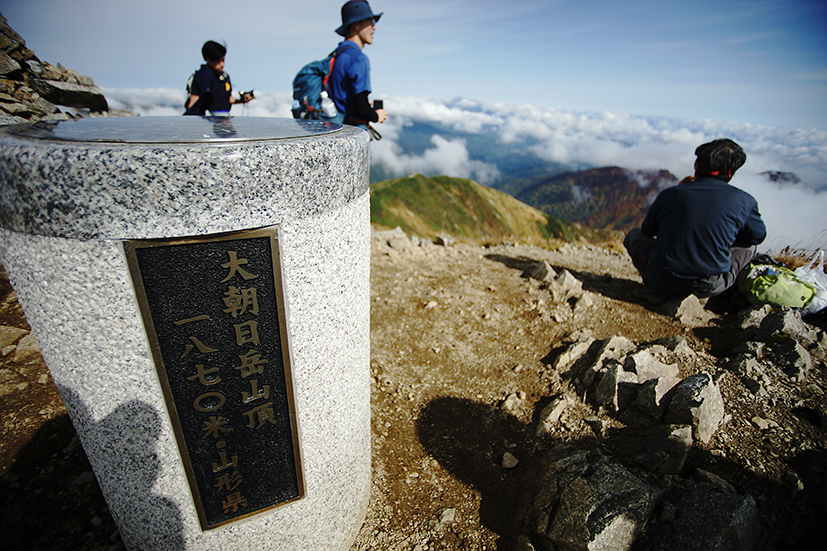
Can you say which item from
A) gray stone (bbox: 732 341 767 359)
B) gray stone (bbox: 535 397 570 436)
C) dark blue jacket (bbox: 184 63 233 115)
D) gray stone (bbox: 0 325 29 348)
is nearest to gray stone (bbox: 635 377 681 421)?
gray stone (bbox: 535 397 570 436)

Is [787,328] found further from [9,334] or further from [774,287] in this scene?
[9,334]

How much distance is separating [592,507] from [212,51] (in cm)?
722

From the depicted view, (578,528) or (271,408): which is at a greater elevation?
(271,408)

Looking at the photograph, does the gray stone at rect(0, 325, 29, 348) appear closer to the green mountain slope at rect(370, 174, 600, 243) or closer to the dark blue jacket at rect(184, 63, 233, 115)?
the dark blue jacket at rect(184, 63, 233, 115)

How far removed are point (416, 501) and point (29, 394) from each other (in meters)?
3.60

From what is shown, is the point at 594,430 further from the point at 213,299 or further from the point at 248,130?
the point at 248,130

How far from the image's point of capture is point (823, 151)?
3403 centimetres

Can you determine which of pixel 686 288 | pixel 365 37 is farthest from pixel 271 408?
pixel 686 288

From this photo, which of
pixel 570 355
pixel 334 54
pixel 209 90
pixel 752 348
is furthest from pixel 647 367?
pixel 209 90

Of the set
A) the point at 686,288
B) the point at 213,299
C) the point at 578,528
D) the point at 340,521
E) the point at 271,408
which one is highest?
the point at 213,299

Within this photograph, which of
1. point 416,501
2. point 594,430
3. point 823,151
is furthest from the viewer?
point 823,151

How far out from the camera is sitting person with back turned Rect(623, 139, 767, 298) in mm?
4703

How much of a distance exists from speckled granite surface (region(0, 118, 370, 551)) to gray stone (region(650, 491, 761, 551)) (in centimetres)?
211

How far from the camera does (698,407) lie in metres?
3.16
